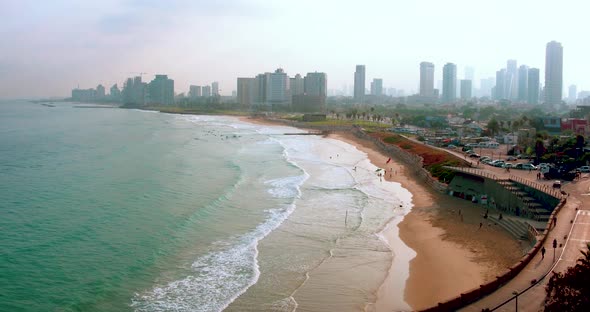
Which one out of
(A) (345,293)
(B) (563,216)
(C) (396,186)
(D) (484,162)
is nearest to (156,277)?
(A) (345,293)

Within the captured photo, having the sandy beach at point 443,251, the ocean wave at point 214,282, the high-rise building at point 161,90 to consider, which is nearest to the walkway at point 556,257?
the sandy beach at point 443,251

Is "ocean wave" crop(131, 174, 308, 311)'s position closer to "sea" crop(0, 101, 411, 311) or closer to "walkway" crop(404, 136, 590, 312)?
"sea" crop(0, 101, 411, 311)

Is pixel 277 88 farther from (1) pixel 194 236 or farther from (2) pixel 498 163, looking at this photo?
(1) pixel 194 236

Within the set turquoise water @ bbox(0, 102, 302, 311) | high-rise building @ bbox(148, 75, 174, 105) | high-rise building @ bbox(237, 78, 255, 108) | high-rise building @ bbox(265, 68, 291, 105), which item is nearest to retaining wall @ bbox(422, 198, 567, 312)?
turquoise water @ bbox(0, 102, 302, 311)

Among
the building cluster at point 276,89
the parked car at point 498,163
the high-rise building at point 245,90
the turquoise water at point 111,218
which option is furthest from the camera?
the high-rise building at point 245,90

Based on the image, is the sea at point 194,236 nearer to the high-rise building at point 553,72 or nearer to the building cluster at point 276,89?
the building cluster at point 276,89

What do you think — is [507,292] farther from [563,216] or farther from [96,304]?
[96,304]
